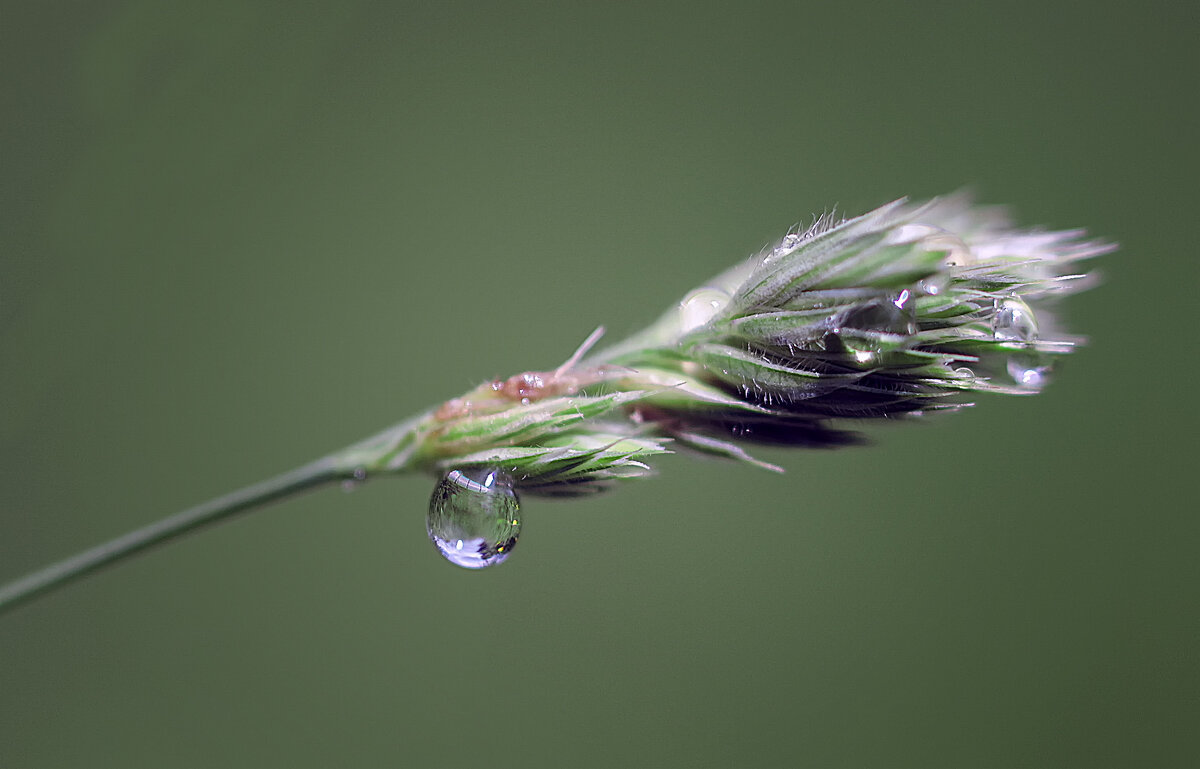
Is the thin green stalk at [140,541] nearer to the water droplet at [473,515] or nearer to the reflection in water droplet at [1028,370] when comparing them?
the water droplet at [473,515]

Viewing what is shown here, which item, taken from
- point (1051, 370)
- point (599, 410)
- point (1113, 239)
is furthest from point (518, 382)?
point (1113, 239)

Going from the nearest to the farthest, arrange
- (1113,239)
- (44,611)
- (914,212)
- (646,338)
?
(914,212) → (646,338) → (44,611) → (1113,239)

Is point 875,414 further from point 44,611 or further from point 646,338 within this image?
point 44,611

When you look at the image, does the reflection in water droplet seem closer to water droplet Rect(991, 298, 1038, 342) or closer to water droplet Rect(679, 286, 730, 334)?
water droplet Rect(991, 298, 1038, 342)

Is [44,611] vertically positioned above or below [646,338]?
above

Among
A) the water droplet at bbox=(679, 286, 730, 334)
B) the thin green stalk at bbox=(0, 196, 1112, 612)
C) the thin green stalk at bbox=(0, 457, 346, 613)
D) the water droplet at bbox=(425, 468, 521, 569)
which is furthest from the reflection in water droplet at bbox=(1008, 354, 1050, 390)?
the thin green stalk at bbox=(0, 457, 346, 613)

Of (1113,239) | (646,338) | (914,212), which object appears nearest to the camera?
(914,212)
